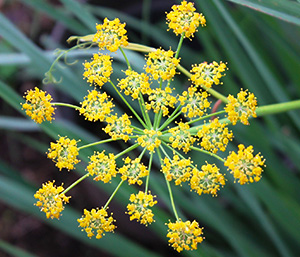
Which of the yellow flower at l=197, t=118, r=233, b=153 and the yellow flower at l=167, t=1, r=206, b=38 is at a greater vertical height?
the yellow flower at l=167, t=1, r=206, b=38

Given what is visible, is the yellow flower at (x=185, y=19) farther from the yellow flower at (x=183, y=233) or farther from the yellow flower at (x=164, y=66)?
the yellow flower at (x=183, y=233)

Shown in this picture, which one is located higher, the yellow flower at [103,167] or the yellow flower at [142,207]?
the yellow flower at [103,167]

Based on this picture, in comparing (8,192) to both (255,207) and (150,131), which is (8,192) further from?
(255,207)

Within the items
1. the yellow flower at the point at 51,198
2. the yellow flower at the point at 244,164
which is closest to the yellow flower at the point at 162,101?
the yellow flower at the point at 244,164

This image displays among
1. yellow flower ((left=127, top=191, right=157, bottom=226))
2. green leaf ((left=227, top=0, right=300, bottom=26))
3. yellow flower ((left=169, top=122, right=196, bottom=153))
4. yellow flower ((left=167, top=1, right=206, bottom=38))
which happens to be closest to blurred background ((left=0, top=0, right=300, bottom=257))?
green leaf ((left=227, top=0, right=300, bottom=26))

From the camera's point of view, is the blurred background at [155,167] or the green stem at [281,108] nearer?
the green stem at [281,108]

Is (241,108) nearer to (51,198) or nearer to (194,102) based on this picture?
(194,102)

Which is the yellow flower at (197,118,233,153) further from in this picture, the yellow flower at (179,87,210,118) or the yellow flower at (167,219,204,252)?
the yellow flower at (167,219,204,252)
